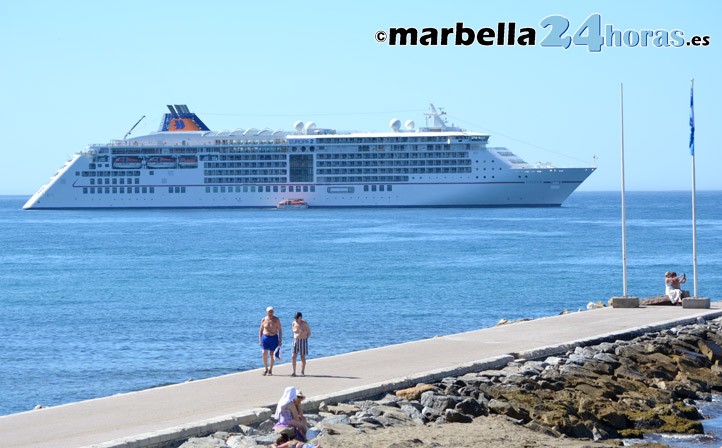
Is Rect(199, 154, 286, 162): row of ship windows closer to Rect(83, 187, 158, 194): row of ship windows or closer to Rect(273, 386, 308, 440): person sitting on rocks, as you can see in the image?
Rect(83, 187, 158, 194): row of ship windows

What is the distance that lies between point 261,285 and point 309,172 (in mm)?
59517

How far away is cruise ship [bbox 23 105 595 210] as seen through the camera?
9175 centimetres

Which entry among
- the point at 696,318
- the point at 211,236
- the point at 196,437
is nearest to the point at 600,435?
the point at 196,437

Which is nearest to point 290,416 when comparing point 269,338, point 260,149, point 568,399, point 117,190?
point 269,338

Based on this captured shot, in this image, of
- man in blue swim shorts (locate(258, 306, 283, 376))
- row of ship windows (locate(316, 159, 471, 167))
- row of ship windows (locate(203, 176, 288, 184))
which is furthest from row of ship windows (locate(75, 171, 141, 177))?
man in blue swim shorts (locate(258, 306, 283, 376))

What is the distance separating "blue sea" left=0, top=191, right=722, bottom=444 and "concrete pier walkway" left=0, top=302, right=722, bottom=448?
15.5ft

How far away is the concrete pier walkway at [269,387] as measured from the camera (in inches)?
405

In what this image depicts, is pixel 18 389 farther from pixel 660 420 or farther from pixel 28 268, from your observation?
pixel 28 268

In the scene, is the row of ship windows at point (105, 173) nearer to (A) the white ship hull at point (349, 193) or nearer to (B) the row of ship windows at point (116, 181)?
(B) the row of ship windows at point (116, 181)

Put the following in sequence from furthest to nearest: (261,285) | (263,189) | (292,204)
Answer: (263,189) < (292,204) < (261,285)

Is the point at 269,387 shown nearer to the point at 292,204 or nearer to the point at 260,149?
the point at 292,204

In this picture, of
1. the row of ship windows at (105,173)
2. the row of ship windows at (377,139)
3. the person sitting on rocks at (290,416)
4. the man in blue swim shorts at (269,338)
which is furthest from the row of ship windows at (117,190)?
the person sitting on rocks at (290,416)

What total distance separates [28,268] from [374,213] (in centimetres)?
4844

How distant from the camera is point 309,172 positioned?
9569cm
